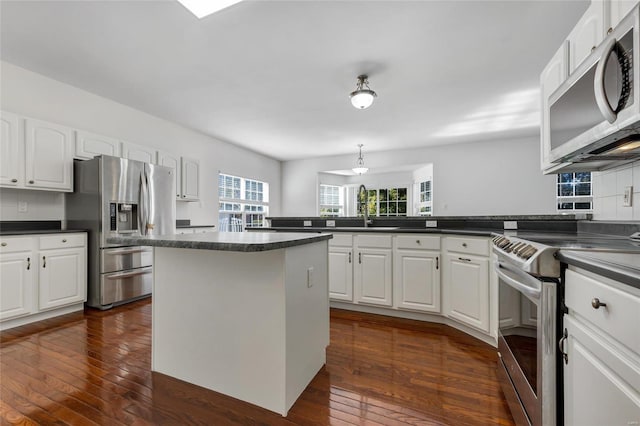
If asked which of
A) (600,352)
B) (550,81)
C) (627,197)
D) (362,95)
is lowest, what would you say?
(600,352)

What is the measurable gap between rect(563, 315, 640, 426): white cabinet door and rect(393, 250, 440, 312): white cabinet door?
1653 millimetres

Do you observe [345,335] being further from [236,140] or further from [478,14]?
[236,140]

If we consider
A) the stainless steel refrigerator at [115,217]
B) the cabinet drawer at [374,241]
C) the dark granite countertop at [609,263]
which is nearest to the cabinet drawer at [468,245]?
the cabinet drawer at [374,241]

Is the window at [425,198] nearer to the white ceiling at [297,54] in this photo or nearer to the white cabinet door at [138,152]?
the white ceiling at [297,54]

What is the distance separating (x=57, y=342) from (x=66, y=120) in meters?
2.60

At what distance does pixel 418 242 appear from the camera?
278 cm

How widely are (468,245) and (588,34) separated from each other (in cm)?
153

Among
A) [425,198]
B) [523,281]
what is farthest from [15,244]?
[425,198]

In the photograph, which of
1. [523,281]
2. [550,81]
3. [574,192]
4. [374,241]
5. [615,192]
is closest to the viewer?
[523,281]

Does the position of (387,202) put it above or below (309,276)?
above

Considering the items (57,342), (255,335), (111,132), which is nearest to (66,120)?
(111,132)

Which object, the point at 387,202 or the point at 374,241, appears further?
the point at 387,202

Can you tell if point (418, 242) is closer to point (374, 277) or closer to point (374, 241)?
point (374, 241)

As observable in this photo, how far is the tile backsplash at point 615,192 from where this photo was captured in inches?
65.8
